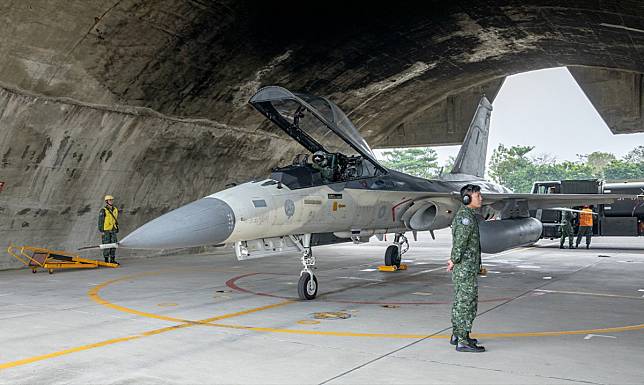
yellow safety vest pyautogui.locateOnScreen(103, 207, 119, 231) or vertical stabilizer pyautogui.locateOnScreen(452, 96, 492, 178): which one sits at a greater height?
vertical stabilizer pyautogui.locateOnScreen(452, 96, 492, 178)

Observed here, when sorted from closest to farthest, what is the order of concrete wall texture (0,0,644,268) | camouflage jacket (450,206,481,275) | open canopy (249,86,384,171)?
camouflage jacket (450,206,481,275) → open canopy (249,86,384,171) → concrete wall texture (0,0,644,268)

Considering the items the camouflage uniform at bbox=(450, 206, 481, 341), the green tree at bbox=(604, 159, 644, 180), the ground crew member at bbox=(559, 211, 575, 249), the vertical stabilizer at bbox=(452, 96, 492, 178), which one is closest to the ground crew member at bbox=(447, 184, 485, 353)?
the camouflage uniform at bbox=(450, 206, 481, 341)

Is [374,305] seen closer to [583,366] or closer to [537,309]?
[537,309]

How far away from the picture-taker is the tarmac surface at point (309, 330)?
17.1 ft

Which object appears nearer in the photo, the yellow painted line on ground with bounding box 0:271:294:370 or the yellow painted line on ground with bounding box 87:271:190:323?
the yellow painted line on ground with bounding box 0:271:294:370

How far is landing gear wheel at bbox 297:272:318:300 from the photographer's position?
9383mm

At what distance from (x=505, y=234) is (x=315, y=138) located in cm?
428

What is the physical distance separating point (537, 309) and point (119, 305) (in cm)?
649

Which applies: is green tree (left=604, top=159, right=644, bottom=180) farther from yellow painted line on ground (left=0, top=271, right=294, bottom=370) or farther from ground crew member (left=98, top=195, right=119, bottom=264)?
yellow painted line on ground (left=0, top=271, right=294, bottom=370)

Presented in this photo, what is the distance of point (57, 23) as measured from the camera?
35.9ft

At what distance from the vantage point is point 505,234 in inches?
443

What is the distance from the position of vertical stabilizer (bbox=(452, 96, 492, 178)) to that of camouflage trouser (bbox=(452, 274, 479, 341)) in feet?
32.0

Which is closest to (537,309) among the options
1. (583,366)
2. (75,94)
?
(583,366)

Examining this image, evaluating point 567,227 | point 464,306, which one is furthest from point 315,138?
point 567,227
